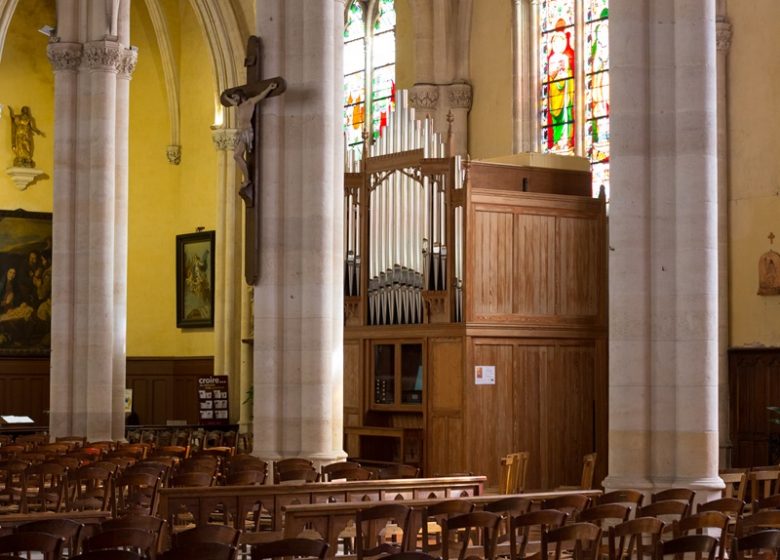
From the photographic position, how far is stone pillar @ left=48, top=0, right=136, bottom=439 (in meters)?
24.2

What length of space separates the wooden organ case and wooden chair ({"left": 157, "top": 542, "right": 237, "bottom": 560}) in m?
12.0

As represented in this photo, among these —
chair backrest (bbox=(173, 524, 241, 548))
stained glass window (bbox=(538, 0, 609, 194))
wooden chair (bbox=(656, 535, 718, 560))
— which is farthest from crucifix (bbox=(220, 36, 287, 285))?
stained glass window (bbox=(538, 0, 609, 194))

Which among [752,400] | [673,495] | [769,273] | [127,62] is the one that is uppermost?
[127,62]

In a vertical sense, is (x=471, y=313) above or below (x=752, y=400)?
above

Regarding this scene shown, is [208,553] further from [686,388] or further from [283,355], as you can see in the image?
[283,355]

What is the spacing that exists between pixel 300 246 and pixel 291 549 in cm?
857

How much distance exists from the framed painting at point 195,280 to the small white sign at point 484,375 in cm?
1749

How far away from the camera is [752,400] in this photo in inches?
834

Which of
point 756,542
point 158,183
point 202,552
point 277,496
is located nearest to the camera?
point 202,552

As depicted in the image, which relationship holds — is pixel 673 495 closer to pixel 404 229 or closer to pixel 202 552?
pixel 202 552

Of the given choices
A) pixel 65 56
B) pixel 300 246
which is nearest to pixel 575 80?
pixel 65 56

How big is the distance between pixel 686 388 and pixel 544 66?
52.5 ft

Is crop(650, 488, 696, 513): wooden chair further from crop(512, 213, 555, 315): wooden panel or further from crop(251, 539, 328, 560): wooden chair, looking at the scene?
crop(512, 213, 555, 315): wooden panel

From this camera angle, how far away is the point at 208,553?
24.0ft
